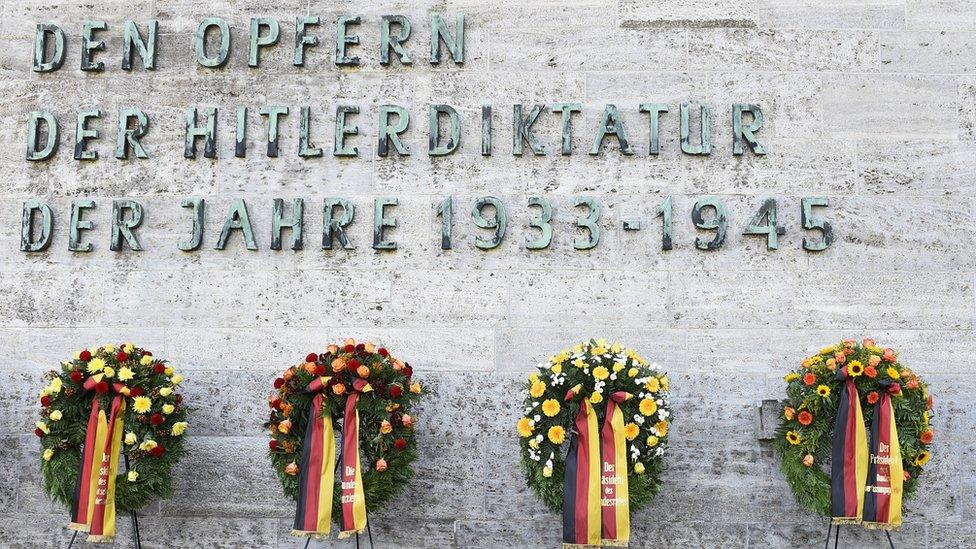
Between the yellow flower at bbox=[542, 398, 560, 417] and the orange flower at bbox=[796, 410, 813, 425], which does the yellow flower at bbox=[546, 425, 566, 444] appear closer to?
the yellow flower at bbox=[542, 398, 560, 417]

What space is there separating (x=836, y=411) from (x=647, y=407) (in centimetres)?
122

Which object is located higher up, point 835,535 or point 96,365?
point 96,365

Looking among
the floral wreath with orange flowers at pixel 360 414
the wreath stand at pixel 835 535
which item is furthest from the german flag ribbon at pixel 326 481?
the wreath stand at pixel 835 535

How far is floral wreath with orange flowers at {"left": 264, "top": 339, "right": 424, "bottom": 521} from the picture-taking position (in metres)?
6.96

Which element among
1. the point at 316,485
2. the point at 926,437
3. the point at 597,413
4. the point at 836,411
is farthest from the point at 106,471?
the point at 926,437

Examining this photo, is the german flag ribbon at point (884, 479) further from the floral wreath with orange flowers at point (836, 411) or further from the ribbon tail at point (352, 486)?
the ribbon tail at point (352, 486)

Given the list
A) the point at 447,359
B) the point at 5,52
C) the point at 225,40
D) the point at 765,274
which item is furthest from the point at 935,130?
the point at 5,52

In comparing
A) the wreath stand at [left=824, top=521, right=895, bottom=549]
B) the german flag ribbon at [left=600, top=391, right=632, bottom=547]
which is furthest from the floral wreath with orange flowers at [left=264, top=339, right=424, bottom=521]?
the wreath stand at [left=824, top=521, right=895, bottom=549]

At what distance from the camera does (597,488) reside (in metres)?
6.73

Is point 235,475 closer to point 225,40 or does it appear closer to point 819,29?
point 225,40

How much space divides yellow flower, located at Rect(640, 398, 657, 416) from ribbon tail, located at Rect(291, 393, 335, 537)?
1993 mm

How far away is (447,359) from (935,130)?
3.99 m

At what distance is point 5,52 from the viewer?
27.5 feet

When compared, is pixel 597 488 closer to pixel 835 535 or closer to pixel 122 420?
pixel 835 535
